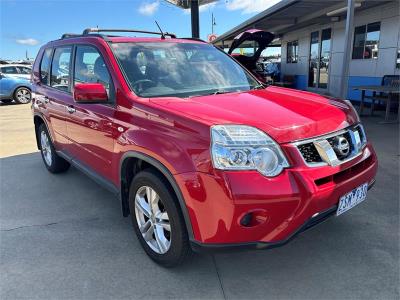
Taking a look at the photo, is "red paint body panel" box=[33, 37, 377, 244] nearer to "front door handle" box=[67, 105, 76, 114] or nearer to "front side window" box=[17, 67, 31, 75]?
→ "front door handle" box=[67, 105, 76, 114]

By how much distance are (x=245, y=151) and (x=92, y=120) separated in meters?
1.77

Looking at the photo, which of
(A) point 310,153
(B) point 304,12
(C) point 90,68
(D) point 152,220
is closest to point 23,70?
(B) point 304,12

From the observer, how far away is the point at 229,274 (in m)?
2.66

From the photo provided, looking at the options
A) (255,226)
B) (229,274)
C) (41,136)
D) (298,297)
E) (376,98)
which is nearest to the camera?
(255,226)

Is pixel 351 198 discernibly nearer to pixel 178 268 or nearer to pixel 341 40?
pixel 178 268

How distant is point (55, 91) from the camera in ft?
14.1

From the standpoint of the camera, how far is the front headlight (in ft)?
6.97

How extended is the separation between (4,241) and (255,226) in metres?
2.46

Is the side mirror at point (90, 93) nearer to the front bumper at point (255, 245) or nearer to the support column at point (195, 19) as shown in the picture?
the front bumper at point (255, 245)

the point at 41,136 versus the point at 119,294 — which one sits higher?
the point at 41,136

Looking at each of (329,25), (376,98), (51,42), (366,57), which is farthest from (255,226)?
(329,25)

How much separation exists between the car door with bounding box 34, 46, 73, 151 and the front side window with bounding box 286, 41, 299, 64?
14.1 metres

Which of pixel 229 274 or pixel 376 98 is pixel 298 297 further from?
pixel 376 98

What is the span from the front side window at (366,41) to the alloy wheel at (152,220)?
10.2 m
